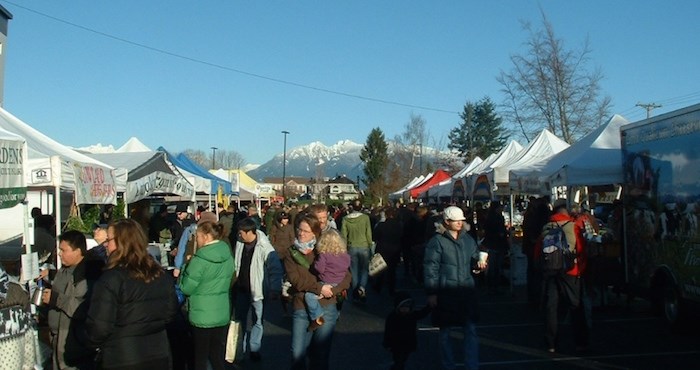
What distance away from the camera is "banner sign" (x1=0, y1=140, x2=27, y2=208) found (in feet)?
22.6

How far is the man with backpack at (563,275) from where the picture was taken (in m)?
8.66

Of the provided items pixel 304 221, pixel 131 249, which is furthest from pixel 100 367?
pixel 304 221

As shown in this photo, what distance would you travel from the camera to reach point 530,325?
10.9 metres

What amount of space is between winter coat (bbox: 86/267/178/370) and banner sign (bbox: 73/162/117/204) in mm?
5213

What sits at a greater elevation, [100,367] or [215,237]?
[215,237]

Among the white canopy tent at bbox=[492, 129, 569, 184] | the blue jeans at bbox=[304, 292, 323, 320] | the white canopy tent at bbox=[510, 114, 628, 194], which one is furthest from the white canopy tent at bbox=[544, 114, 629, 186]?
the blue jeans at bbox=[304, 292, 323, 320]

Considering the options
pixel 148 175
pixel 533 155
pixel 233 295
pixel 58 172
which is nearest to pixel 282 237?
pixel 148 175

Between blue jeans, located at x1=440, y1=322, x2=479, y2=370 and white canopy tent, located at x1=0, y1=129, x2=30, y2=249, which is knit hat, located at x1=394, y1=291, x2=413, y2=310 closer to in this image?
blue jeans, located at x1=440, y1=322, x2=479, y2=370

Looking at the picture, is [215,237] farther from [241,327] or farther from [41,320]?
[41,320]

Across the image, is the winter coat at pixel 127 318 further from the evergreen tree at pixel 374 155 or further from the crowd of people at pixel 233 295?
the evergreen tree at pixel 374 155

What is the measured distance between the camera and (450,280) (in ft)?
24.0

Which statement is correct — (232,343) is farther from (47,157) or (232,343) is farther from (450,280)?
(47,157)

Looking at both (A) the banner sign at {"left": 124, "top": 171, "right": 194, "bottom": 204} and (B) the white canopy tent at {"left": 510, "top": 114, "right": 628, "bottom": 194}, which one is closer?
(B) the white canopy tent at {"left": 510, "top": 114, "right": 628, "bottom": 194}

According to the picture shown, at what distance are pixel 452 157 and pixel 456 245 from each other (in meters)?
82.1
